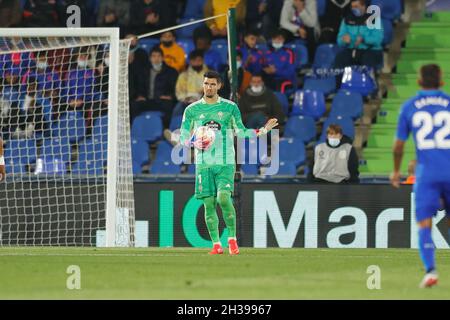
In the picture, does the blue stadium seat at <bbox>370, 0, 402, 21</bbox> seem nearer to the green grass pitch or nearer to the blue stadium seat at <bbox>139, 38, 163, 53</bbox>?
the blue stadium seat at <bbox>139, 38, 163, 53</bbox>

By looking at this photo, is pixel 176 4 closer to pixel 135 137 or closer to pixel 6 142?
pixel 135 137

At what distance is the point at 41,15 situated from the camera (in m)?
24.1

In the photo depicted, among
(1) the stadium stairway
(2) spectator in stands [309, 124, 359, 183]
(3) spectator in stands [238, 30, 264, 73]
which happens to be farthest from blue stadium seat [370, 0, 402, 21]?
(2) spectator in stands [309, 124, 359, 183]

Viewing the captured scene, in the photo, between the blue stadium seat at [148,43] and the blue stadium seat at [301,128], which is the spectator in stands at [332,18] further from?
the blue stadium seat at [148,43]

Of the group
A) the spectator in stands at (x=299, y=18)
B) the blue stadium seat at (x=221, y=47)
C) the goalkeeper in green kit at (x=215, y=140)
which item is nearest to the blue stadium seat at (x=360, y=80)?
the spectator in stands at (x=299, y=18)

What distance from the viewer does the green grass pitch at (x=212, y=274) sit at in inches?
397

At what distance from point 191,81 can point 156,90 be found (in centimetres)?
65

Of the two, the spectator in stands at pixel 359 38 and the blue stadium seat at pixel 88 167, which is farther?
the spectator in stands at pixel 359 38

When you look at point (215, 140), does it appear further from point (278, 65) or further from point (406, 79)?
point (406, 79)

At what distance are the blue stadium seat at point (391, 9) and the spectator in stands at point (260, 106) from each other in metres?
4.05

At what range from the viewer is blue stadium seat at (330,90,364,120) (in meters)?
22.5

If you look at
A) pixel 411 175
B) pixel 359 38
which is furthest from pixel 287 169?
pixel 359 38

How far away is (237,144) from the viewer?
2031 centimetres
